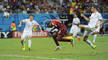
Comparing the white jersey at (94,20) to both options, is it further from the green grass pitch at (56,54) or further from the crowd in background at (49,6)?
the crowd in background at (49,6)

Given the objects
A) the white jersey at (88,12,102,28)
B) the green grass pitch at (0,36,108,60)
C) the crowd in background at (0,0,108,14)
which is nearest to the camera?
the green grass pitch at (0,36,108,60)

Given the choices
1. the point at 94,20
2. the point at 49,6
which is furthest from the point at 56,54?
the point at 49,6

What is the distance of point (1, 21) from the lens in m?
34.7

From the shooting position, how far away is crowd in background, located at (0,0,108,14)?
117 ft

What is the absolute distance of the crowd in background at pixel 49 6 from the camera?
35531 millimetres

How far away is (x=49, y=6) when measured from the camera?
37281 millimetres

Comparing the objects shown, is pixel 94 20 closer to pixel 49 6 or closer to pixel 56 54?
pixel 56 54

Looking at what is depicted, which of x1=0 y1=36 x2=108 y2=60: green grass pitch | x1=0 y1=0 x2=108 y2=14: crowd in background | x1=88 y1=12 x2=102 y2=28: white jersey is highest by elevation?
x1=88 y1=12 x2=102 y2=28: white jersey

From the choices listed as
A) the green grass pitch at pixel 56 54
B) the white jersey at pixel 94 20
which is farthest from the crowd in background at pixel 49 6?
the white jersey at pixel 94 20

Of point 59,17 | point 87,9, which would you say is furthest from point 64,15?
point 87,9

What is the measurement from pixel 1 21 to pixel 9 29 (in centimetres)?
133

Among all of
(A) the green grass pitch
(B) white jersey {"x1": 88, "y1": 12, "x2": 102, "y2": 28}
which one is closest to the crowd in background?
(A) the green grass pitch

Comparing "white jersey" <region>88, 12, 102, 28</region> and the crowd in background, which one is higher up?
"white jersey" <region>88, 12, 102, 28</region>

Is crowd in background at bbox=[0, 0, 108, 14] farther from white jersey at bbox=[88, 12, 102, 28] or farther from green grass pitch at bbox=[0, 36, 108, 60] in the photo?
white jersey at bbox=[88, 12, 102, 28]
